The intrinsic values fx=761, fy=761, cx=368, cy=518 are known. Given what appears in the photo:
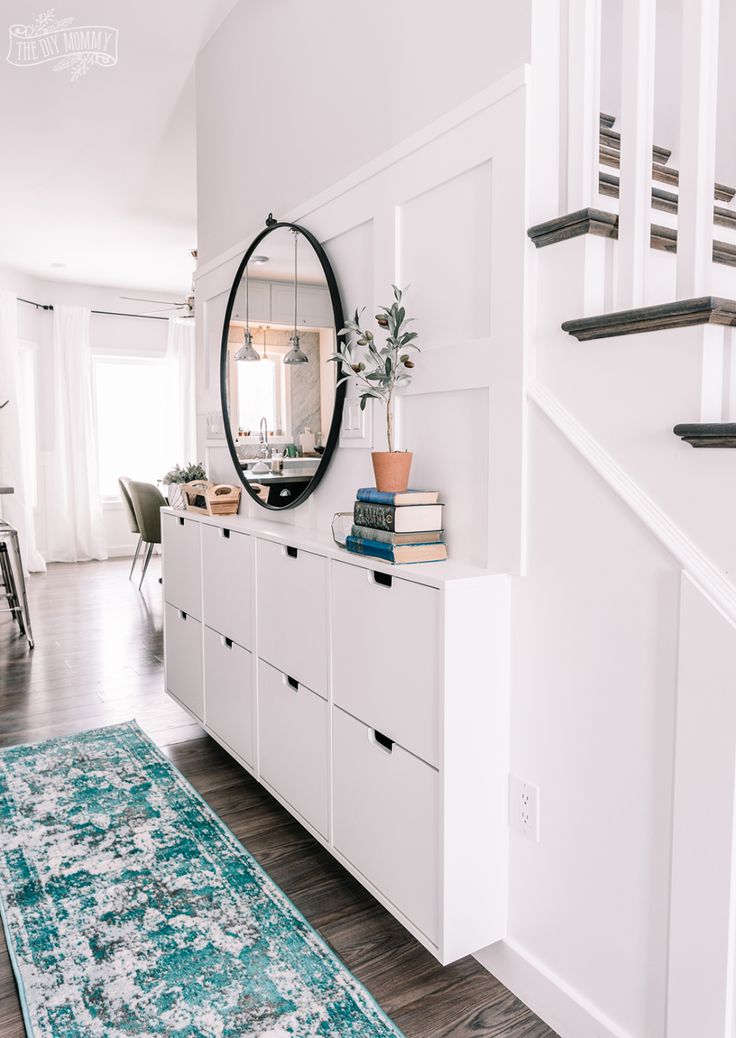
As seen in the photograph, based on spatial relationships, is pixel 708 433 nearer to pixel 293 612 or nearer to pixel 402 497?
pixel 402 497

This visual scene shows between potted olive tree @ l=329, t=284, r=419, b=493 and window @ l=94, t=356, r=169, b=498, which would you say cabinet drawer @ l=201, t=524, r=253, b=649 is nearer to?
potted olive tree @ l=329, t=284, r=419, b=493

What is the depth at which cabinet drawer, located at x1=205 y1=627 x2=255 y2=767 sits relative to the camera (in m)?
2.34

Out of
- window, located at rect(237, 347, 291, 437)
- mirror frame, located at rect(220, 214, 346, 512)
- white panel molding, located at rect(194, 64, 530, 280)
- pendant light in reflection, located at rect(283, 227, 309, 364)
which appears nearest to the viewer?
white panel molding, located at rect(194, 64, 530, 280)

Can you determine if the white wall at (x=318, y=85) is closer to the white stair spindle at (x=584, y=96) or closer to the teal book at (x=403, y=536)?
the white stair spindle at (x=584, y=96)

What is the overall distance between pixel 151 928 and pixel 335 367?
4.83ft

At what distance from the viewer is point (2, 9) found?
2.62 meters

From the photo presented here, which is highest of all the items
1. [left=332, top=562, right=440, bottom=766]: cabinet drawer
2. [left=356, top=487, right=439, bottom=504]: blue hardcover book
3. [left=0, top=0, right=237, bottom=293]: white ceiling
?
[left=0, top=0, right=237, bottom=293]: white ceiling

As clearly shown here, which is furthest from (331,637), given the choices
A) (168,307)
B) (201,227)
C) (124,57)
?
(168,307)

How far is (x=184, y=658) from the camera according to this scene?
2891 mm

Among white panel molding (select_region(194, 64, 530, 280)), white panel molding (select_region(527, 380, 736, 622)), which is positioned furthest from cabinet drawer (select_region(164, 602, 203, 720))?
white panel molding (select_region(527, 380, 736, 622))

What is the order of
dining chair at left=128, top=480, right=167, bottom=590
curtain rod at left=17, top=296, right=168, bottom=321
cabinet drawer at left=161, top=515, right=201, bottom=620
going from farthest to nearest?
curtain rod at left=17, top=296, right=168, bottom=321 < dining chair at left=128, top=480, right=167, bottom=590 < cabinet drawer at left=161, top=515, right=201, bottom=620

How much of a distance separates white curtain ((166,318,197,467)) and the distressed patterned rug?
5.24 metres

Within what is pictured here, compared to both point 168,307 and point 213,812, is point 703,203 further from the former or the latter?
point 168,307

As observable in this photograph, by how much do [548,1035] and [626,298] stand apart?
53.2 inches
